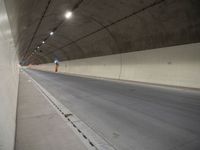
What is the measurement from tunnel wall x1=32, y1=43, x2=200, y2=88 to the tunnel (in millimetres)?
60

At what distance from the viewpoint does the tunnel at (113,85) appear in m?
3.29

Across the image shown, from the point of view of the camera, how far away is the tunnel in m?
3.29

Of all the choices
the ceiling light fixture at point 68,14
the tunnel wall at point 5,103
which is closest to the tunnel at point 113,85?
the tunnel wall at point 5,103

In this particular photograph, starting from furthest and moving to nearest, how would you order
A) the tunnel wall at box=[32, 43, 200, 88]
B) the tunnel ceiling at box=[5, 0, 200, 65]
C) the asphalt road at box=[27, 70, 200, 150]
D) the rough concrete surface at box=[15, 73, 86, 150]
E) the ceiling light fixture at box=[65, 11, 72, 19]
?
1. the ceiling light fixture at box=[65, 11, 72, 19]
2. the tunnel wall at box=[32, 43, 200, 88]
3. the tunnel ceiling at box=[5, 0, 200, 65]
4. the asphalt road at box=[27, 70, 200, 150]
5. the rough concrete surface at box=[15, 73, 86, 150]

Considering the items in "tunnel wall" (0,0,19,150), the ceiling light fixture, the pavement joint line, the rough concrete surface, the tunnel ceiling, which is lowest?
the pavement joint line

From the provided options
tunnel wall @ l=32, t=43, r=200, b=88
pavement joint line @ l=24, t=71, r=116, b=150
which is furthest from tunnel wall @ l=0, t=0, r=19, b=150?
tunnel wall @ l=32, t=43, r=200, b=88

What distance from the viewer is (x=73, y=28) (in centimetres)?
1562

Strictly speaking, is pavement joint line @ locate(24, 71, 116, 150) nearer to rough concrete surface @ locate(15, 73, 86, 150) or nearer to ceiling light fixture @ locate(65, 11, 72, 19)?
rough concrete surface @ locate(15, 73, 86, 150)

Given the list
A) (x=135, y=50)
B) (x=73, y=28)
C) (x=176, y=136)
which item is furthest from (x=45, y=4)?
(x=176, y=136)

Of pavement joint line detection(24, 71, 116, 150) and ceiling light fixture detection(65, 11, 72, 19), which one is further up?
ceiling light fixture detection(65, 11, 72, 19)

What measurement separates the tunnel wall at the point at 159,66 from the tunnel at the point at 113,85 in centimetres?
6

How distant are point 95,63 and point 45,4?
1100 cm

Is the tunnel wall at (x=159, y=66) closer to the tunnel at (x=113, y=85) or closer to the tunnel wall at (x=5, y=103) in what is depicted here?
the tunnel at (x=113, y=85)

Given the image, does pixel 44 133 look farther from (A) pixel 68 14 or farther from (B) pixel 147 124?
(A) pixel 68 14
